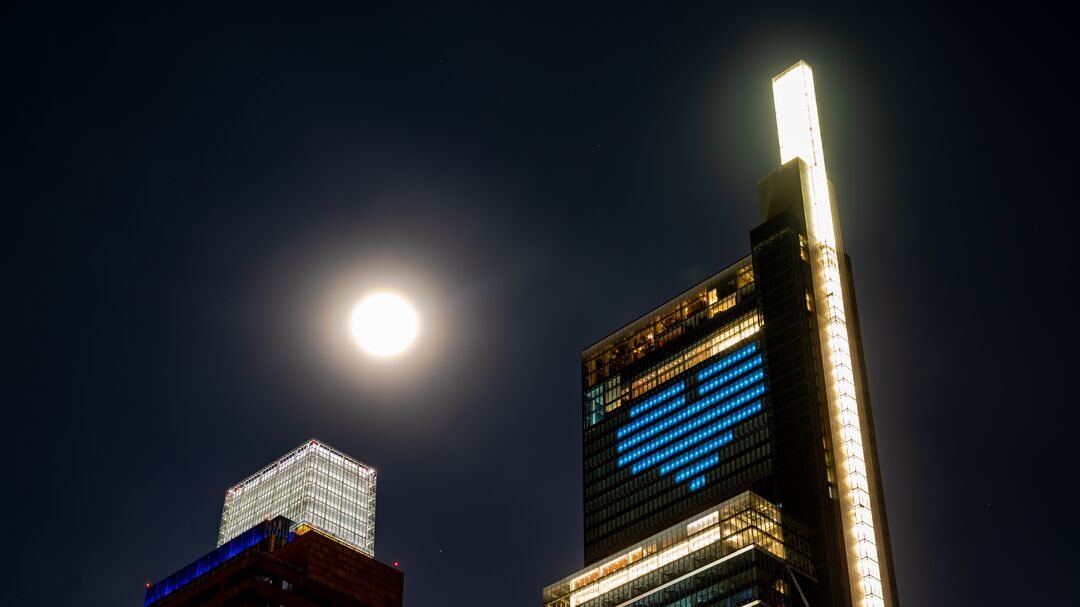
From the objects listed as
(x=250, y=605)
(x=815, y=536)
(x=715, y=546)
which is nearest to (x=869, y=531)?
(x=815, y=536)

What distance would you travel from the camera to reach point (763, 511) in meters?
193

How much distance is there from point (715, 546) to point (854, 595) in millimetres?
20635

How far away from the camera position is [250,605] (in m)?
200

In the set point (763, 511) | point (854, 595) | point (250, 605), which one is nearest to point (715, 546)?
point (763, 511)

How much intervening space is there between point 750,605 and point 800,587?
10.8 metres

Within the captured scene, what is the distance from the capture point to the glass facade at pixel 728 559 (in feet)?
607

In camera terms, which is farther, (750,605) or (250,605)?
(250,605)

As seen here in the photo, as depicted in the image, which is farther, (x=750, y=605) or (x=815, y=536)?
(x=815, y=536)

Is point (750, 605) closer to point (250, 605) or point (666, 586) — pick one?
point (666, 586)

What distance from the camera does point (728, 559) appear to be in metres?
188

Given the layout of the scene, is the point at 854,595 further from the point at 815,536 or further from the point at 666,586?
the point at 666,586

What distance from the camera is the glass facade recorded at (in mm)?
185125

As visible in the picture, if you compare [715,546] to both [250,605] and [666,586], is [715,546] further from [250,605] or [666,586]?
[250,605]

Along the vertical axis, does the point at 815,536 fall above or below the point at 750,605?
above
